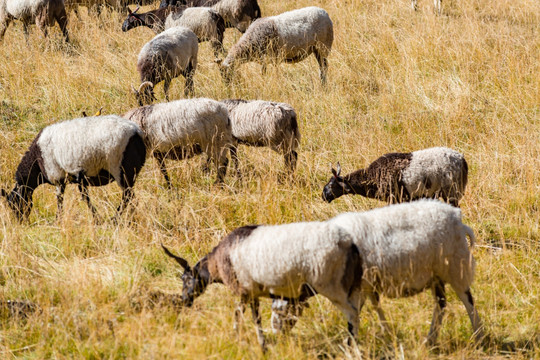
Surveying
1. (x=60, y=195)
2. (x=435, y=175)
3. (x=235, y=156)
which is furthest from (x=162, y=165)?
(x=435, y=175)

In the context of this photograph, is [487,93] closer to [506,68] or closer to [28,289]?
[506,68]

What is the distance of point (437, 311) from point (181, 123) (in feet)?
11.7

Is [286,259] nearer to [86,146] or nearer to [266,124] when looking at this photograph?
[86,146]

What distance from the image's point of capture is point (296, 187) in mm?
6945

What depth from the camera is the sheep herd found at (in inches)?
169

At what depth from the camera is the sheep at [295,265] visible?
13.9ft

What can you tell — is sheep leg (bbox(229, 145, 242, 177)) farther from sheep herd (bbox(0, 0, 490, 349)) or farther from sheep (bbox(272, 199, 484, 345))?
sheep (bbox(272, 199, 484, 345))

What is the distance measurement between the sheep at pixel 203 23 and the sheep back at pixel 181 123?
15.3ft

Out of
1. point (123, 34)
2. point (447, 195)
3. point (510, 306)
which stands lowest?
point (510, 306)

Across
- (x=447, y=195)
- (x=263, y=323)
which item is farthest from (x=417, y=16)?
(x=263, y=323)

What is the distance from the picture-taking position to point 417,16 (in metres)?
12.6

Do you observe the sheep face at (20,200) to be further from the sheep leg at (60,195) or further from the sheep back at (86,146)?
the sheep back at (86,146)

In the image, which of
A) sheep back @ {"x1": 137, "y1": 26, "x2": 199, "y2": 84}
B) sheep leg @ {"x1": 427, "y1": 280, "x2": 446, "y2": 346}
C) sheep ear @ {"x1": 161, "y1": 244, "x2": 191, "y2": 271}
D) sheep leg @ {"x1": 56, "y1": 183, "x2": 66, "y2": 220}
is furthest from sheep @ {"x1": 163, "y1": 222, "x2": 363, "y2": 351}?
sheep back @ {"x1": 137, "y1": 26, "x2": 199, "y2": 84}

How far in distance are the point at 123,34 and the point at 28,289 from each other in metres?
7.83
